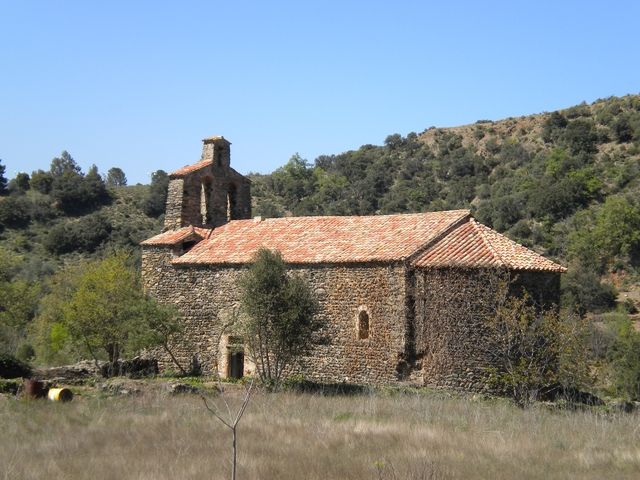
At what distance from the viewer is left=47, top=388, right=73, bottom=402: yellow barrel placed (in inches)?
749

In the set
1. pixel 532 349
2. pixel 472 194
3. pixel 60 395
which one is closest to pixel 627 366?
pixel 532 349

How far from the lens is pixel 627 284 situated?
1788 inches

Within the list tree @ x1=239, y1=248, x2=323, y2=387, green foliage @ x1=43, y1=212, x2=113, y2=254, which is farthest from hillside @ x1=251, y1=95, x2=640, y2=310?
tree @ x1=239, y1=248, x2=323, y2=387

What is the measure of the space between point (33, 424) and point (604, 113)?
5328 centimetres

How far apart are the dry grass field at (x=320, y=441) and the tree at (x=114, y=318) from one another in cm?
670

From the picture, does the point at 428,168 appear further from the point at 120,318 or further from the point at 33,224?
the point at 120,318

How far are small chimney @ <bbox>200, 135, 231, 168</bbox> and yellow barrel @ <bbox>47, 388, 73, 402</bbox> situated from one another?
38.5 feet

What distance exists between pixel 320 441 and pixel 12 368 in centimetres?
1513

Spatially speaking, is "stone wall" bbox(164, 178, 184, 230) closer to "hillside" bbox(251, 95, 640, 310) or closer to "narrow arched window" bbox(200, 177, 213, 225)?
"narrow arched window" bbox(200, 177, 213, 225)

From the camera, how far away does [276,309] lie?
22.5 metres

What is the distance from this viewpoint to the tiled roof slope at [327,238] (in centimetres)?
2289

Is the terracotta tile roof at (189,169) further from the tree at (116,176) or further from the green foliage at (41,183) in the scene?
the tree at (116,176)

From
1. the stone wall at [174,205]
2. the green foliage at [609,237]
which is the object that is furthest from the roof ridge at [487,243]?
the green foliage at [609,237]

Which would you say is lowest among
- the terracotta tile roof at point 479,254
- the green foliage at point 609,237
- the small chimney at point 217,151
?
the terracotta tile roof at point 479,254
